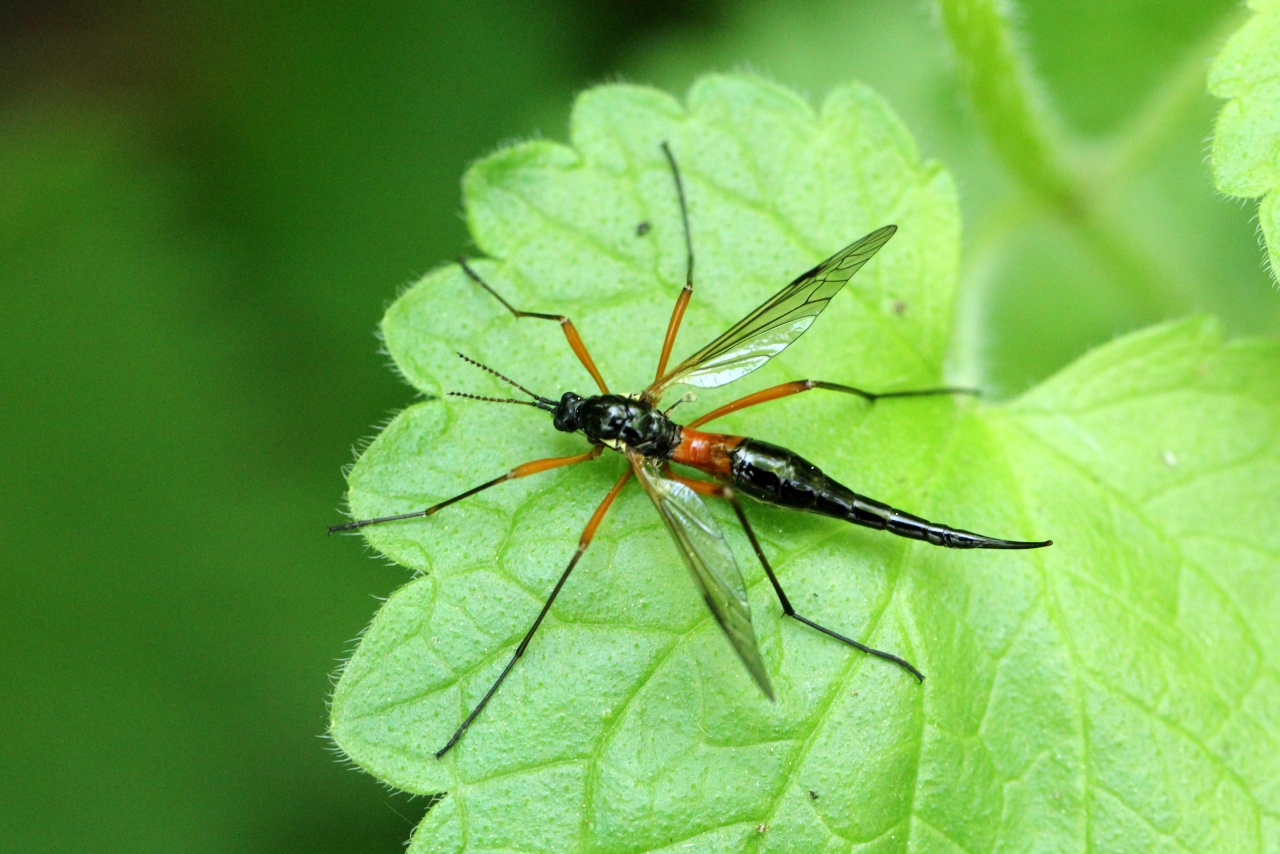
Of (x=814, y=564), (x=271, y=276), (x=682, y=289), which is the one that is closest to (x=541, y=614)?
(x=814, y=564)

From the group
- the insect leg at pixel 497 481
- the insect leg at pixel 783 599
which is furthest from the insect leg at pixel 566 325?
the insect leg at pixel 783 599

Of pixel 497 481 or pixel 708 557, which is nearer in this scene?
pixel 708 557

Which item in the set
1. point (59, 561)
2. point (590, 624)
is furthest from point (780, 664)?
point (59, 561)

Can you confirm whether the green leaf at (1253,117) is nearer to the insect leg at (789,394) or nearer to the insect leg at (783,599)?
the insect leg at (789,394)

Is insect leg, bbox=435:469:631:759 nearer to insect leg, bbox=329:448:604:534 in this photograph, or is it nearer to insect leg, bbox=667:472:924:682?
insect leg, bbox=329:448:604:534

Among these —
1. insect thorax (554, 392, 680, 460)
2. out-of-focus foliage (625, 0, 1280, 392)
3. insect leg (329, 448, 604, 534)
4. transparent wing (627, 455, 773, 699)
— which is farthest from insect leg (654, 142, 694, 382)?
out-of-focus foliage (625, 0, 1280, 392)

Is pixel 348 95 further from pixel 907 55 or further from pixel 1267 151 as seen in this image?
pixel 1267 151

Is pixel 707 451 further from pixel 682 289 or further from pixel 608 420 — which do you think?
pixel 682 289
